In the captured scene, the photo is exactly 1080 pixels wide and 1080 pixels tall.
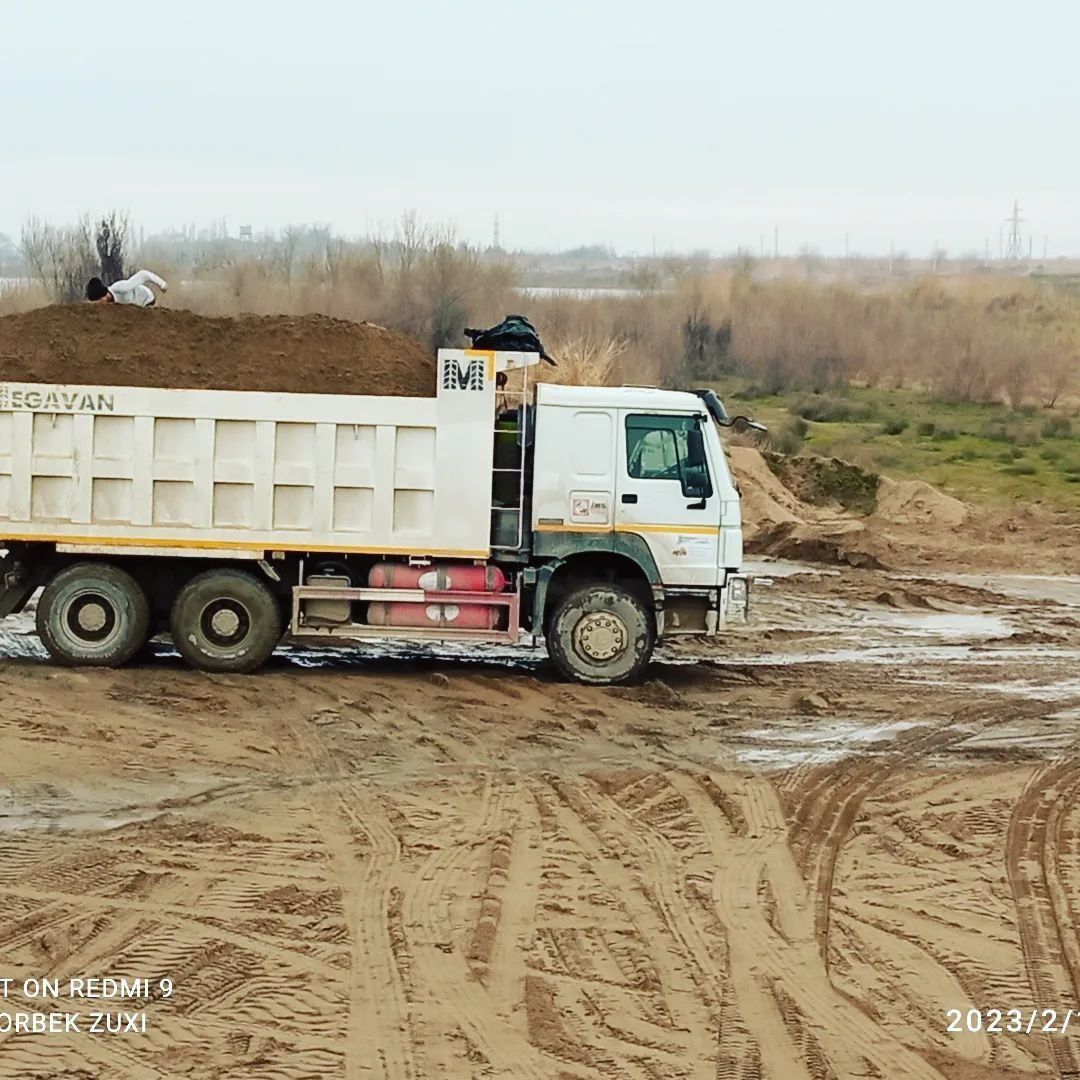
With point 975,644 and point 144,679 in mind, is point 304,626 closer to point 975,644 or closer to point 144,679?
point 144,679

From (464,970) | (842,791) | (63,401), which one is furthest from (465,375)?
(464,970)

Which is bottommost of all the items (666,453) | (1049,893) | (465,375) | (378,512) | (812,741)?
(1049,893)

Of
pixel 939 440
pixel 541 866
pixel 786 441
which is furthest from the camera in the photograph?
pixel 939 440

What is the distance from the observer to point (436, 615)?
15602mm

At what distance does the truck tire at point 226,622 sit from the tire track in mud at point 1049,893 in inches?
274

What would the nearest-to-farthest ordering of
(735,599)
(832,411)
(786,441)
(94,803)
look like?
(94,803)
(735,599)
(786,441)
(832,411)

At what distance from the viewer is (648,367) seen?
43031mm

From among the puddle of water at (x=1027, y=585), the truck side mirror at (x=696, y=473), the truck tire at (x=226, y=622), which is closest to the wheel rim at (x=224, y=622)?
the truck tire at (x=226, y=622)

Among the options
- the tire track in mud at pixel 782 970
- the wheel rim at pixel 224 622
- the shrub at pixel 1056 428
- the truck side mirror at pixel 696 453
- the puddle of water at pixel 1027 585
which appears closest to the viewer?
the tire track in mud at pixel 782 970

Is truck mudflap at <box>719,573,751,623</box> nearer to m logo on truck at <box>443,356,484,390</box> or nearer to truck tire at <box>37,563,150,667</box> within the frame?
m logo on truck at <box>443,356,484,390</box>

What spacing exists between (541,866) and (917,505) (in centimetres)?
2069

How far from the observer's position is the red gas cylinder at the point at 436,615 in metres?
15.6

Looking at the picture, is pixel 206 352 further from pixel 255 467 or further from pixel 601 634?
pixel 601 634

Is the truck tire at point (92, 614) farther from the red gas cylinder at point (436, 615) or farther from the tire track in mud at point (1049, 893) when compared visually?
the tire track in mud at point (1049, 893)
